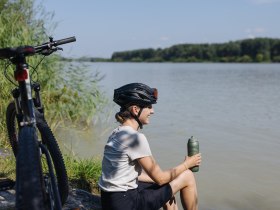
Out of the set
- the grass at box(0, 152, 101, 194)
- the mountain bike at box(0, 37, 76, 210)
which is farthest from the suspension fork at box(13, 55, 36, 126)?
the grass at box(0, 152, 101, 194)

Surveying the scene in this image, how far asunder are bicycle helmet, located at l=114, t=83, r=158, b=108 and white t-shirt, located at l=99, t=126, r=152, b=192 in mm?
213

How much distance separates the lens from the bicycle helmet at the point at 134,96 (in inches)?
136

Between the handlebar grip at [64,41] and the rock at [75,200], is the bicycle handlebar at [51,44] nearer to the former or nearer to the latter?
the handlebar grip at [64,41]

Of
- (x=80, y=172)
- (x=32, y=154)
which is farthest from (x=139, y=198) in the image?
(x=80, y=172)

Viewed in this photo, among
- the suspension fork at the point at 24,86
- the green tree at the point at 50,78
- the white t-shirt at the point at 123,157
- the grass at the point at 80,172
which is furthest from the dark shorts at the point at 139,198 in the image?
the green tree at the point at 50,78

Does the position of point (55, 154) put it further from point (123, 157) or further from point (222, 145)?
point (222, 145)

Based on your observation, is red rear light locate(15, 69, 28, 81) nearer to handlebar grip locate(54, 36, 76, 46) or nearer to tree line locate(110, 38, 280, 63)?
handlebar grip locate(54, 36, 76, 46)

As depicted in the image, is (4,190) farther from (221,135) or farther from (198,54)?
(198,54)

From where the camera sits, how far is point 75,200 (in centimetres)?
435

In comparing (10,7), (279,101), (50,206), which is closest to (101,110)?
(10,7)

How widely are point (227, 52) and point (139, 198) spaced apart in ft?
275

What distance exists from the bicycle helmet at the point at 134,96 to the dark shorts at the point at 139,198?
26.6 inches

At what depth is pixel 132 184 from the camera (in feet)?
11.2

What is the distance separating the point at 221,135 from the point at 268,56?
2872 inches
